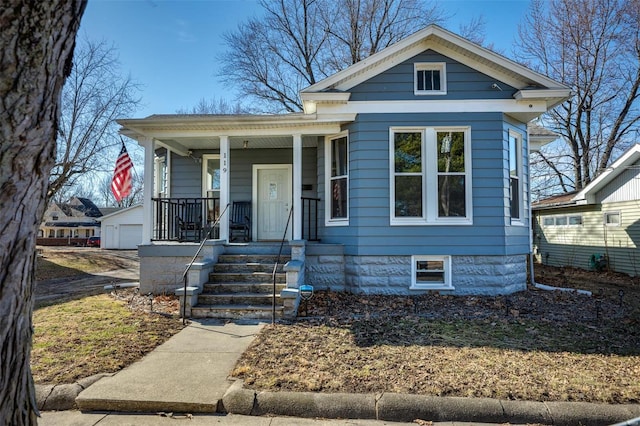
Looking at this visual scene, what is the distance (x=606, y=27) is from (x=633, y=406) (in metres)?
21.0

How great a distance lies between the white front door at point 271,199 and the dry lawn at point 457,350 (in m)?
3.42

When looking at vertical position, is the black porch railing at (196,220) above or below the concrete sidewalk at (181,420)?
above

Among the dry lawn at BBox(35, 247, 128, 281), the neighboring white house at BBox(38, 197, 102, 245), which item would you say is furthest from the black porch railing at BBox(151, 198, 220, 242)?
the neighboring white house at BBox(38, 197, 102, 245)

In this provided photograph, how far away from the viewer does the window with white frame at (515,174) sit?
8.37 m

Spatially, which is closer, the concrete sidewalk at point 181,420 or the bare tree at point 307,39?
the concrete sidewalk at point 181,420

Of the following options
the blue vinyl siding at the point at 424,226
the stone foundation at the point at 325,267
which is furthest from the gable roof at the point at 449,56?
the stone foundation at the point at 325,267

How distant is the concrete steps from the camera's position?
241 inches

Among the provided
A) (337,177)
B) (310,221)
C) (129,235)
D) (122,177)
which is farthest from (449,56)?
(129,235)

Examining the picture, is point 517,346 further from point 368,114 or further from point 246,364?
point 368,114

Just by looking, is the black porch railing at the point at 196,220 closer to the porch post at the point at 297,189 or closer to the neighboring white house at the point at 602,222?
the porch post at the point at 297,189

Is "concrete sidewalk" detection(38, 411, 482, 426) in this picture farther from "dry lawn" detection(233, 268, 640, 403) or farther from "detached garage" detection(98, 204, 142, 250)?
"detached garage" detection(98, 204, 142, 250)

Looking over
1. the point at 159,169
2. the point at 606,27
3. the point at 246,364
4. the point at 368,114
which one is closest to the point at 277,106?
the point at 159,169

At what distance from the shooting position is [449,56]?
8.03 meters

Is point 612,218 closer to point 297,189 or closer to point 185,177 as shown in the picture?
point 297,189
